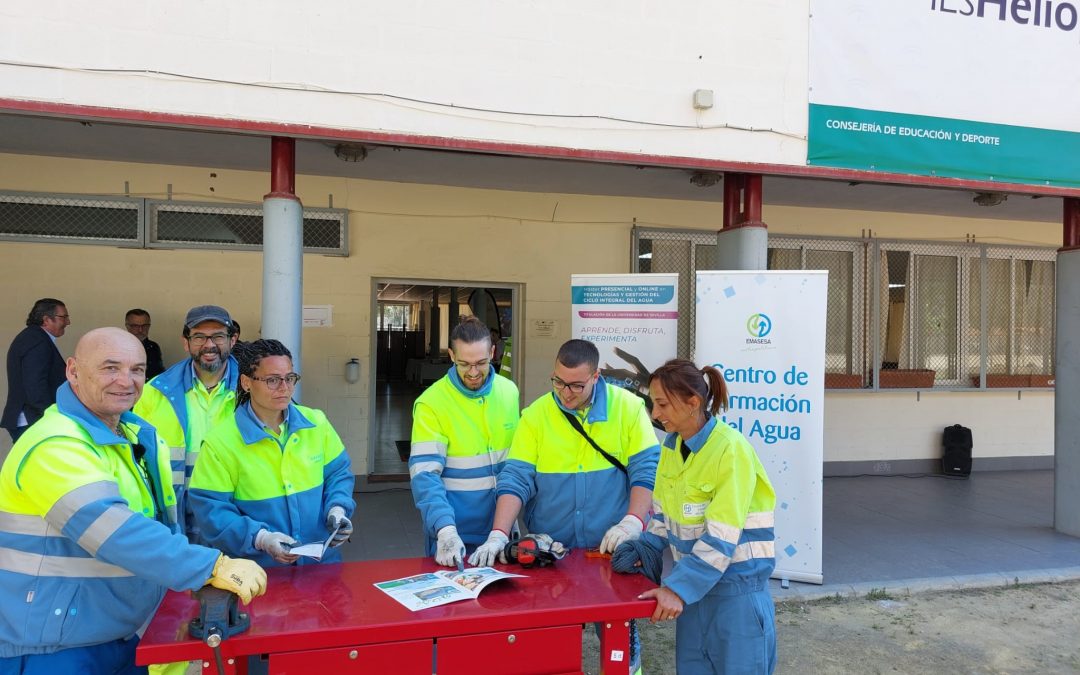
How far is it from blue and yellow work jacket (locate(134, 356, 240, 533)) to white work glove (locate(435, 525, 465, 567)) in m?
1.22

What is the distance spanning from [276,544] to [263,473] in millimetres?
294

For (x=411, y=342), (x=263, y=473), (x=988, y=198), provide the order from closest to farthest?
(x=263, y=473) < (x=988, y=198) < (x=411, y=342)

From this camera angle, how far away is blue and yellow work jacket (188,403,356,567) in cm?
244

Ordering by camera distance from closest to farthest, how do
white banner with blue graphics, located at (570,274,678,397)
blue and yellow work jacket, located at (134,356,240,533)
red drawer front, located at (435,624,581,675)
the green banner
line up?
red drawer front, located at (435,624,581,675), blue and yellow work jacket, located at (134,356,240,533), the green banner, white banner with blue graphics, located at (570,274,678,397)

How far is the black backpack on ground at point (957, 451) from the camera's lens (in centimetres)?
824

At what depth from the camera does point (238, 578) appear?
6.26 feet

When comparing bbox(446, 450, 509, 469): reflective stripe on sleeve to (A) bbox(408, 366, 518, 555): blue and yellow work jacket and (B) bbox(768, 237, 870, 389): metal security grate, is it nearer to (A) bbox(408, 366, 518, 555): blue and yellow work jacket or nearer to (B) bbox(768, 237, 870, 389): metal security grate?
(A) bbox(408, 366, 518, 555): blue and yellow work jacket

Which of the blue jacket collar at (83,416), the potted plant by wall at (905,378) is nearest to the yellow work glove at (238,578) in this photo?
the blue jacket collar at (83,416)

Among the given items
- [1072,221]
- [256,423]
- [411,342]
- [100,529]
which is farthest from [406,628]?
[411,342]

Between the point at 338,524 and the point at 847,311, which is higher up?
the point at 847,311

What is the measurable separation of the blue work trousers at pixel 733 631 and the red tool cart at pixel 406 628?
267 mm

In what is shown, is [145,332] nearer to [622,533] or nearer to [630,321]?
[630,321]

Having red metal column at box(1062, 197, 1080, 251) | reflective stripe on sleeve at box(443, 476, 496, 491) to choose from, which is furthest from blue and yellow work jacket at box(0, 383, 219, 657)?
red metal column at box(1062, 197, 1080, 251)

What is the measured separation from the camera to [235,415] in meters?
2.54
